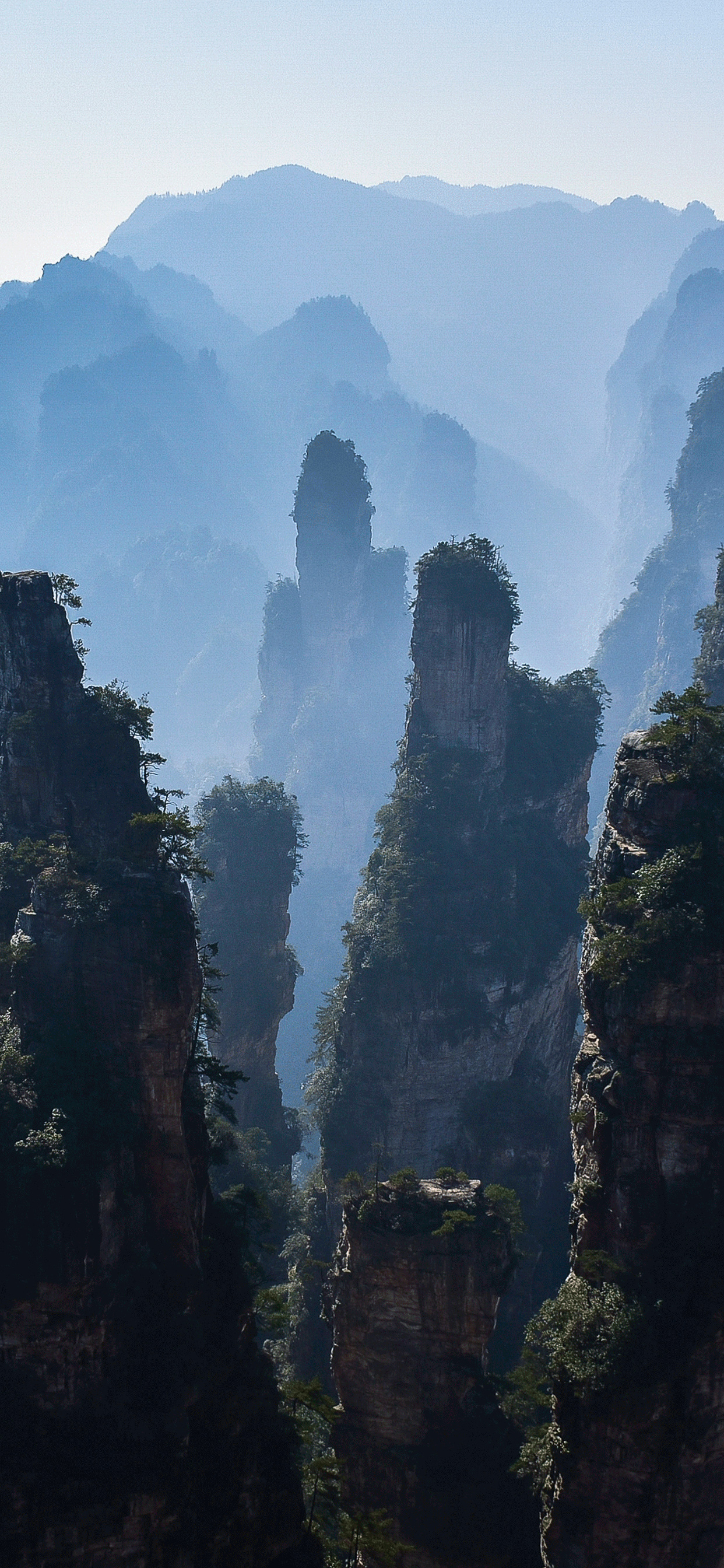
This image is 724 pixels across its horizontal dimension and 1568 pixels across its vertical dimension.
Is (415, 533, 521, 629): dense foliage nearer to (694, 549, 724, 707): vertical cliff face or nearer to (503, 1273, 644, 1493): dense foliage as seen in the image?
(694, 549, 724, 707): vertical cliff face

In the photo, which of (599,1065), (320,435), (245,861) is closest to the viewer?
(599,1065)

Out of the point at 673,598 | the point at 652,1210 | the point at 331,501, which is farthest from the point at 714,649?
the point at 331,501

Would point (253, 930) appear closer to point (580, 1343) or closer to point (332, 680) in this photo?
point (580, 1343)

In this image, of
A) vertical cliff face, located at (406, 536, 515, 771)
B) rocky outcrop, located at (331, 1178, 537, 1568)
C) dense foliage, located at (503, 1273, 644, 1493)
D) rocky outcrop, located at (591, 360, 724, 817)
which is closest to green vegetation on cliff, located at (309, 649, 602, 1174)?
vertical cliff face, located at (406, 536, 515, 771)

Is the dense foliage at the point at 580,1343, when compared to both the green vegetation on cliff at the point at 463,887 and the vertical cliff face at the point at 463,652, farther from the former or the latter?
the vertical cliff face at the point at 463,652

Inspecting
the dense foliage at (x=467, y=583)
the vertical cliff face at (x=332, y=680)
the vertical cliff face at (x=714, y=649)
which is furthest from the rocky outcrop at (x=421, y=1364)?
the vertical cliff face at (x=332, y=680)

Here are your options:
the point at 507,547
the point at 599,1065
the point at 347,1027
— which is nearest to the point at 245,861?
the point at 347,1027

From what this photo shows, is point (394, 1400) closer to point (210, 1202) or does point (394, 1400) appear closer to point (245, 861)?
point (210, 1202)
